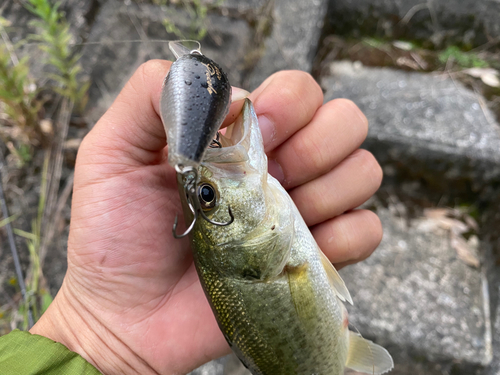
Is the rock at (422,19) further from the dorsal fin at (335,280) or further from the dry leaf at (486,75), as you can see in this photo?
the dorsal fin at (335,280)

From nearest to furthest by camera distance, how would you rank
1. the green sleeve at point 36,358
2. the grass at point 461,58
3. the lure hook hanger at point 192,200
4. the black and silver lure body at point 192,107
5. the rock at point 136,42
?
the black and silver lure body at point 192,107
the lure hook hanger at point 192,200
the green sleeve at point 36,358
the grass at point 461,58
the rock at point 136,42

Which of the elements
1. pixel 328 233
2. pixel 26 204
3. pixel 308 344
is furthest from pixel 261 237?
pixel 26 204

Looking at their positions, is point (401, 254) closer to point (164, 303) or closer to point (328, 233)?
point (328, 233)

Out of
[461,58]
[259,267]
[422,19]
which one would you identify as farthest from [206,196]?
[422,19]

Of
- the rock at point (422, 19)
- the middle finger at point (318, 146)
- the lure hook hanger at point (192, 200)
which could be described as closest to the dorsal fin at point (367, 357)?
the middle finger at point (318, 146)

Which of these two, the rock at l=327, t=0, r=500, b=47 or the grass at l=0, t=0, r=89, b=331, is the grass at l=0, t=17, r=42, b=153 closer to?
the grass at l=0, t=0, r=89, b=331

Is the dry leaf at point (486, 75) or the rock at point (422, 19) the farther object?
the rock at point (422, 19)

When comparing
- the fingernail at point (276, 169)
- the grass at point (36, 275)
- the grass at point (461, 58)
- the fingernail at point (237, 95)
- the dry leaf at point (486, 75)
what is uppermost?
the fingernail at point (237, 95)

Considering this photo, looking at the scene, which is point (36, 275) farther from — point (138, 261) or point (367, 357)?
point (367, 357)
